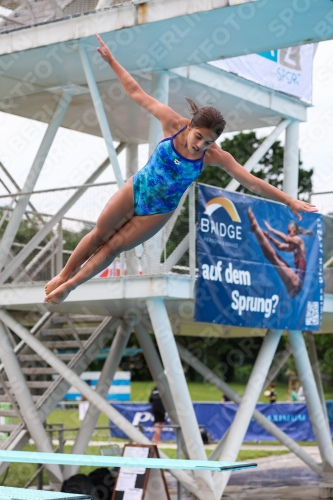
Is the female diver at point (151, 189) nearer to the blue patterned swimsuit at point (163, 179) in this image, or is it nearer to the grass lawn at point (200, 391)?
the blue patterned swimsuit at point (163, 179)

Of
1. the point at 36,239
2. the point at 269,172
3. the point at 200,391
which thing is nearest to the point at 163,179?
the point at 36,239

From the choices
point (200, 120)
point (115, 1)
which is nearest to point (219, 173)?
point (115, 1)

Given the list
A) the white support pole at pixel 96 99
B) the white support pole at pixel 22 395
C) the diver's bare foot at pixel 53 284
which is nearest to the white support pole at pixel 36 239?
the white support pole at pixel 22 395

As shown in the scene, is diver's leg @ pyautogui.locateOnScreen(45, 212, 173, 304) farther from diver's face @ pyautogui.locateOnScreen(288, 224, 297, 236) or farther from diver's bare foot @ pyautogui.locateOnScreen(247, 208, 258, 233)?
diver's face @ pyautogui.locateOnScreen(288, 224, 297, 236)

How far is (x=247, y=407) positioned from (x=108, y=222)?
8.25m

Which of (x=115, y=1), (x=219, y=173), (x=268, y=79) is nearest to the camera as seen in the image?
(x=115, y=1)

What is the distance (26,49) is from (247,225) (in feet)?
13.7

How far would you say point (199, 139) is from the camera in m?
6.54

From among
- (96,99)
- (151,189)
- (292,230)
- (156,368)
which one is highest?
(96,99)

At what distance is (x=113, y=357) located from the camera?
16672 millimetres

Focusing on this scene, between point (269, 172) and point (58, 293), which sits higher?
point (269, 172)

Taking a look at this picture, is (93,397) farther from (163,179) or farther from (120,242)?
(163,179)

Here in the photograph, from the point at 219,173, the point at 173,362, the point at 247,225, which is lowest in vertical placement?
the point at 173,362

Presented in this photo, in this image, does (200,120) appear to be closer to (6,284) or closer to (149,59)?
(149,59)
